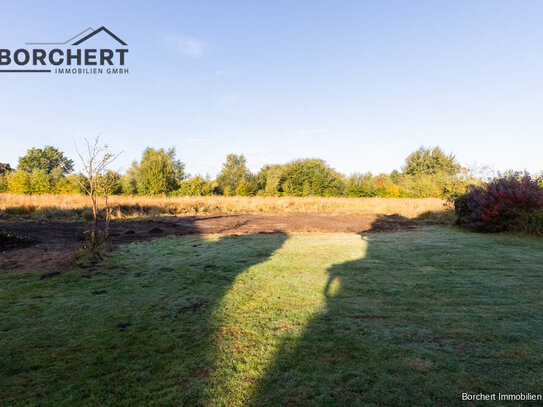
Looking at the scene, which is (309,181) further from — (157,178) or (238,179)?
(157,178)

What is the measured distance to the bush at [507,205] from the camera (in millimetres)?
8828

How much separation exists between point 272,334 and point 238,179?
153 ft

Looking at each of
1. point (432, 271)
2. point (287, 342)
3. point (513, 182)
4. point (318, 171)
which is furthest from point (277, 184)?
point (287, 342)

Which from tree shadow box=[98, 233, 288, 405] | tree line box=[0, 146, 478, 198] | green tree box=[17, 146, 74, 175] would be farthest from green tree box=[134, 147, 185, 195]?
tree shadow box=[98, 233, 288, 405]

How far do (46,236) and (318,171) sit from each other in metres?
35.8

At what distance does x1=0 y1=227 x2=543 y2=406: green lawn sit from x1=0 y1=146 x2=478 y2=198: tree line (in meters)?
19.8

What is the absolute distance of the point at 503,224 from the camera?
9.17 m

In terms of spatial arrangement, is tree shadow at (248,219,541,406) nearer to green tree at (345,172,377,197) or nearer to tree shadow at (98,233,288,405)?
tree shadow at (98,233,288,405)

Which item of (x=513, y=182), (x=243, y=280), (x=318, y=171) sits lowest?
(x=243, y=280)

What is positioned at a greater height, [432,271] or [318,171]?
[318,171]

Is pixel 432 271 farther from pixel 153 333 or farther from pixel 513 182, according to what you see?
pixel 513 182

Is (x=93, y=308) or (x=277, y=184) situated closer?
(x=93, y=308)

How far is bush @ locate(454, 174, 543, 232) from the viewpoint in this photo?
883 cm

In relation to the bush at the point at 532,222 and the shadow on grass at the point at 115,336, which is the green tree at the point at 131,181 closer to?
the shadow on grass at the point at 115,336
